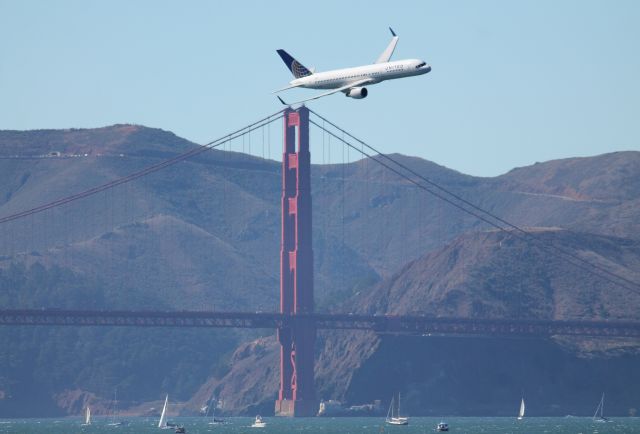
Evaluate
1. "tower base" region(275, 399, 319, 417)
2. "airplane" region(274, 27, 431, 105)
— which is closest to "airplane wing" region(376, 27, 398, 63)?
"airplane" region(274, 27, 431, 105)

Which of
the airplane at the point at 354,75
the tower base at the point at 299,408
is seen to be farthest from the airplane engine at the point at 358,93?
the tower base at the point at 299,408

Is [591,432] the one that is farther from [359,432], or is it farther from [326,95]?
[326,95]

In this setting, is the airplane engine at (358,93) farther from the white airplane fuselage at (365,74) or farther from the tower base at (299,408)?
the tower base at (299,408)

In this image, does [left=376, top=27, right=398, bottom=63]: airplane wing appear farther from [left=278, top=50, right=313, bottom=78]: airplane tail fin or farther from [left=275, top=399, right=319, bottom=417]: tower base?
[left=275, top=399, right=319, bottom=417]: tower base

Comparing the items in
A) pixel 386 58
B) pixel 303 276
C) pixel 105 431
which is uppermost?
pixel 386 58

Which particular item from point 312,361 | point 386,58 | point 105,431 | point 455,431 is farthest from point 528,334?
point 386,58

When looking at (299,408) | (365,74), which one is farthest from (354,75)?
(299,408)
